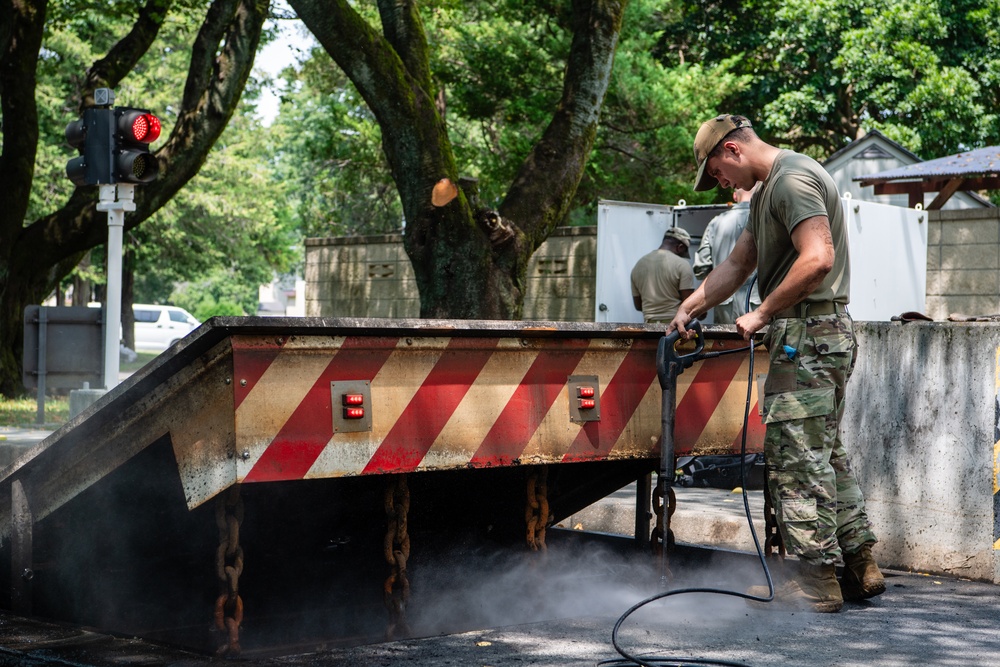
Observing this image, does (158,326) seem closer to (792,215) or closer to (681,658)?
(792,215)

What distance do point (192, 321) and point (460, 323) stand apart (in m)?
52.8

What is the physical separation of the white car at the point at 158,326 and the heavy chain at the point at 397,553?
47.6 metres

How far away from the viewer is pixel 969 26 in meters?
23.2

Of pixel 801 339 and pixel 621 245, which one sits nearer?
pixel 801 339

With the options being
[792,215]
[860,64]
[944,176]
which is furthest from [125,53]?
[860,64]

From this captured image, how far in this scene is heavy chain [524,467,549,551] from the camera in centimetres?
478

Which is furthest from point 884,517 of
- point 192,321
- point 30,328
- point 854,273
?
point 192,321

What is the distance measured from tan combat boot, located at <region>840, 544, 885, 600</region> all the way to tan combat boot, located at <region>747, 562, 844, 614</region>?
200 millimetres

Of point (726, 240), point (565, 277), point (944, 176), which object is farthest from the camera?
point (944, 176)

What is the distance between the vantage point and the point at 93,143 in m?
9.26

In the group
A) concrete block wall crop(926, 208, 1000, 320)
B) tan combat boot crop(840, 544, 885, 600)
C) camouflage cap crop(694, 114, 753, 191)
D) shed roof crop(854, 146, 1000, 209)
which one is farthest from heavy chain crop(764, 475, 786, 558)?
shed roof crop(854, 146, 1000, 209)

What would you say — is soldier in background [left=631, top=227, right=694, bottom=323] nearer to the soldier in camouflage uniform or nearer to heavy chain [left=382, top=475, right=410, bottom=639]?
the soldier in camouflage uniform

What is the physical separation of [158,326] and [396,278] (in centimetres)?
3693

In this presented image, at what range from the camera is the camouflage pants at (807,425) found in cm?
474
